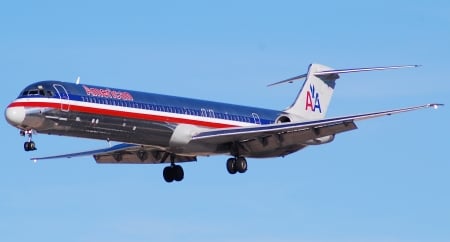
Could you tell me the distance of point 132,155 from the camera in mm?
69375

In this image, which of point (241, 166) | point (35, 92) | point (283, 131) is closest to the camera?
point (35, 92)

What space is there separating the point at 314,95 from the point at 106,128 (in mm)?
14637

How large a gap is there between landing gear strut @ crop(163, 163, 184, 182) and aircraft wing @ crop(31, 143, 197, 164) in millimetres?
341

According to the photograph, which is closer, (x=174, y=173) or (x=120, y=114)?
(x=120, y=114)

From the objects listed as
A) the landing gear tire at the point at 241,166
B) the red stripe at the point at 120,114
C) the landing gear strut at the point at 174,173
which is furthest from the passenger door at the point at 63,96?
the landing gear strut at the point at 174,173

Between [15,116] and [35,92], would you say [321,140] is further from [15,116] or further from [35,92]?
[15,116]

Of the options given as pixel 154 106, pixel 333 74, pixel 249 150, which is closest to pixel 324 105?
pixel 333 74

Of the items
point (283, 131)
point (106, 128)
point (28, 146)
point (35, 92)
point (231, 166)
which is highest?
point (283, 131)

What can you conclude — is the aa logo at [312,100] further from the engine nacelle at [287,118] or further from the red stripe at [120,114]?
the red stripe at [120,114]

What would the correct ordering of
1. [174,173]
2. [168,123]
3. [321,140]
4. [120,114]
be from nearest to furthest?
[120,114], [168,123], [321,140], [174,173]

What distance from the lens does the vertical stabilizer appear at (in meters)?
72.8

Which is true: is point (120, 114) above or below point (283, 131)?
below

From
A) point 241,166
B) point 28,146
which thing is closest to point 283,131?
point 241,166

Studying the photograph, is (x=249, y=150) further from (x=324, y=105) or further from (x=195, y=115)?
(x=324, y=105)
